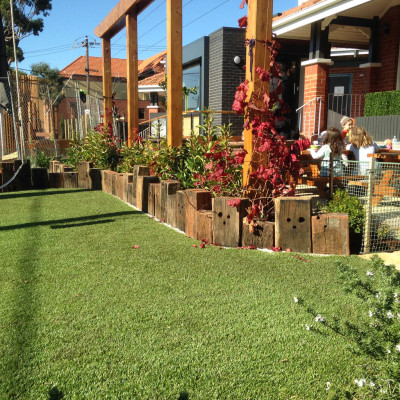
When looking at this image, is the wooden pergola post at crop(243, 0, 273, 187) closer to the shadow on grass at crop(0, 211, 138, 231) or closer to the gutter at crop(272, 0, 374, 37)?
the shadow on grass at crop(0, 211, 138, 231)

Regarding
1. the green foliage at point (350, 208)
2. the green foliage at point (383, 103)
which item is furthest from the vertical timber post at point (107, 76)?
the green foliage at point (350, 208)

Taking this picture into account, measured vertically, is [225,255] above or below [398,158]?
below

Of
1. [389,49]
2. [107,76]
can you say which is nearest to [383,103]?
[389,49]

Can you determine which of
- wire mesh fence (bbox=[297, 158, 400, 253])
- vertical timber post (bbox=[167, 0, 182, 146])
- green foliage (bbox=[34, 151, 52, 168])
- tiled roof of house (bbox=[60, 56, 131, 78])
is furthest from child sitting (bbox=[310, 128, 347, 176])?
tiled roof of house (bbox=[60, 56, 131, 78])

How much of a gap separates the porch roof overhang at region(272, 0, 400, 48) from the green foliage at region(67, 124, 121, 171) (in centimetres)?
466

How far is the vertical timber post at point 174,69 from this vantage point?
621cm

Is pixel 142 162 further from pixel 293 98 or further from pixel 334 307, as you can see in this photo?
pixel 293 98

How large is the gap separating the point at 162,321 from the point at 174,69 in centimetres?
453

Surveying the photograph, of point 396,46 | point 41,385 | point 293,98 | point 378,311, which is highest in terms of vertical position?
point 396,46

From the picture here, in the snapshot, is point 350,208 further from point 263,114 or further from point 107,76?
point 107,76

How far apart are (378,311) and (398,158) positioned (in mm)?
5534

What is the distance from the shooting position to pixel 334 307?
9.37ft

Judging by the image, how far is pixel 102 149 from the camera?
356 inches

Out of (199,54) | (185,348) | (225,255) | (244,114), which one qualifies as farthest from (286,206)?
(199,54)
